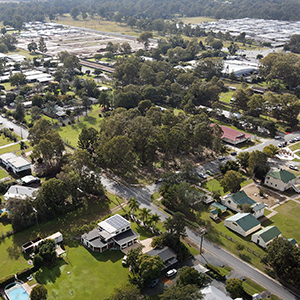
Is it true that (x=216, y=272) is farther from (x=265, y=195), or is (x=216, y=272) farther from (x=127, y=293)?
(x=265, y=195)

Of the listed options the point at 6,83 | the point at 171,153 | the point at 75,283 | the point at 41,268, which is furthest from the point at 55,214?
the point at 6,83

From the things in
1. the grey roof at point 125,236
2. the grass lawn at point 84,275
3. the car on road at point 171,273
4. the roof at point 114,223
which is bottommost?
the grass lawn at point 84,275

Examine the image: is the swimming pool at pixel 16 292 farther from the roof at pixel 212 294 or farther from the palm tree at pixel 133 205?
the roof at pixel 212 294

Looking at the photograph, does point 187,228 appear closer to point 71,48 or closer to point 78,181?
point 78,181

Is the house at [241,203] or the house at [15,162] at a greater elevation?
the house at [15,162]

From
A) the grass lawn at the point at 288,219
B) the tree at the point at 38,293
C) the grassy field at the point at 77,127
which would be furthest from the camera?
the grassy field at the point at 77,127

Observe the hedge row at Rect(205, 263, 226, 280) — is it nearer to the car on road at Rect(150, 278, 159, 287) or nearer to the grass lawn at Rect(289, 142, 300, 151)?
the car on road at Rect(150, 278, 159, 287)

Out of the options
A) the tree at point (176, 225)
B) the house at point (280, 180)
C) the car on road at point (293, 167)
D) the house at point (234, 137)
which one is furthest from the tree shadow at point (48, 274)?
the car on road at point (293, 167)
